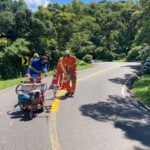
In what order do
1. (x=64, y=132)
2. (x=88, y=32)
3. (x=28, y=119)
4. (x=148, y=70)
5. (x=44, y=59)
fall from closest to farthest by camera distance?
(x=64, y=132)
(x=28, y=119)
(x=44, y=59)
(x=148, y=70)
(x=88, y=32)

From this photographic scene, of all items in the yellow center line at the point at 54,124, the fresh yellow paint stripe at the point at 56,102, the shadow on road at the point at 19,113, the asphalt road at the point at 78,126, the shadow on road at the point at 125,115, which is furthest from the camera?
the fresh yellow paint stripe at the point at 56,102

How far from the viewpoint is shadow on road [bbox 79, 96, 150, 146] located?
11.8 metres

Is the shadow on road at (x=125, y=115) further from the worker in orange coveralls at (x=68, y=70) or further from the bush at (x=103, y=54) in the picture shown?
the bush at (x=103, y=54)

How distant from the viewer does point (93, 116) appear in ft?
45.5

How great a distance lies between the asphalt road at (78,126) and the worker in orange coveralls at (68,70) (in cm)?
55

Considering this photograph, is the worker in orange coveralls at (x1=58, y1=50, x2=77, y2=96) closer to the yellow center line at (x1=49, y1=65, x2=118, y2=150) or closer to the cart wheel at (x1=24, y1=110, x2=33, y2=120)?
the yellow center line at (x1=49, y1=65, x2=118, y2=150)

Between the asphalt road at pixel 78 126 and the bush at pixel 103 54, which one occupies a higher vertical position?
the asphalt road at pixel 78 126

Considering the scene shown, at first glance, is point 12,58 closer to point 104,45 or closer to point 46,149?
point 46,149

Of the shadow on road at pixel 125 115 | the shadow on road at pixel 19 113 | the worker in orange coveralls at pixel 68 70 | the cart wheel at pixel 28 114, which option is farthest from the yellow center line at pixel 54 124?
the shadow on road at pixel 125 115

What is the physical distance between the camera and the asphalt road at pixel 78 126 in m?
10.1

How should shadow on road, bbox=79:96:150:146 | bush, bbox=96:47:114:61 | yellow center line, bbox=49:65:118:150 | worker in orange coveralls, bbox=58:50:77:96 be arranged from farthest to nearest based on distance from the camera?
bush, bbox=96:47:114:61 < worker in orange coveralls, bbox=58:50:77:96 < shadow on road, bbox=79:96:150:146 < yellow center line, bbox=49:65:118:150

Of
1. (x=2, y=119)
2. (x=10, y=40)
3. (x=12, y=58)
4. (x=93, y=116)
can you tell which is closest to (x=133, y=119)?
(x=93, y=116)

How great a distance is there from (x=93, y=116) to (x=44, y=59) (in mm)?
A: 2853

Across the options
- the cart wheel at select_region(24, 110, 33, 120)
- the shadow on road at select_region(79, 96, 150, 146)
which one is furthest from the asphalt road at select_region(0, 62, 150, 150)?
the cart wheel at select_region(24, 110, 33, 120)
